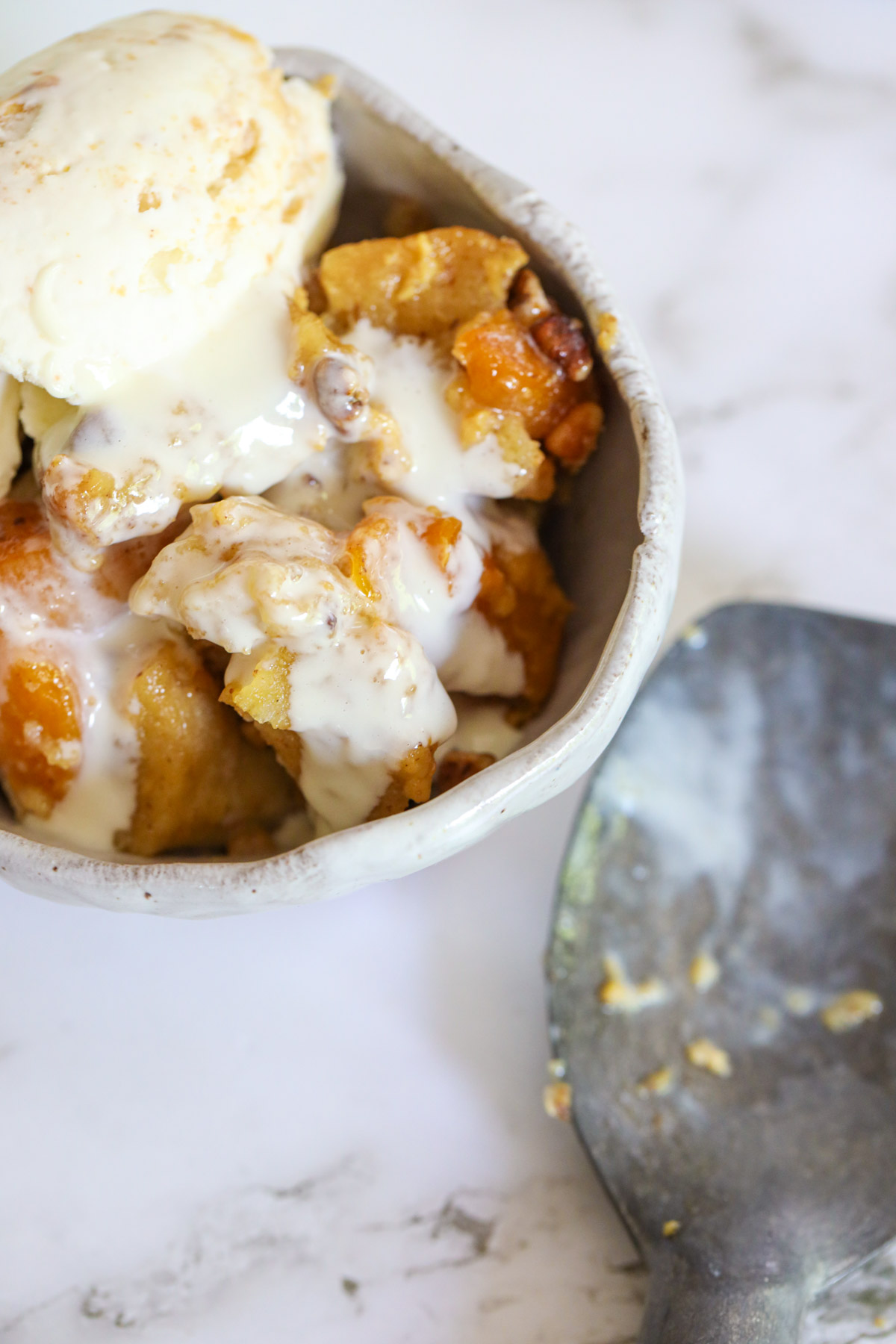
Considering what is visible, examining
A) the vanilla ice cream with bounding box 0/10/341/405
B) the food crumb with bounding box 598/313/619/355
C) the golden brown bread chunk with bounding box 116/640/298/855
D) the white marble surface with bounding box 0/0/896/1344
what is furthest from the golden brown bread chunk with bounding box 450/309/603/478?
the white marble surface with bounding box 0/0/896/1344

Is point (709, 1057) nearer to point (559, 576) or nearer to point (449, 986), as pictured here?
point (449, 986)

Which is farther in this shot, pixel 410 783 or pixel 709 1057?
pixel 709 1057

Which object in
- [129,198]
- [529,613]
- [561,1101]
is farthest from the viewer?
[561,1101]

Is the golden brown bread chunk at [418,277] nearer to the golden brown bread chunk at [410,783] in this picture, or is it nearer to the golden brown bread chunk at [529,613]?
the golden brown bread chunk at [529,613]

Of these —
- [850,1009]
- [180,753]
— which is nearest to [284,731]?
[180,753]

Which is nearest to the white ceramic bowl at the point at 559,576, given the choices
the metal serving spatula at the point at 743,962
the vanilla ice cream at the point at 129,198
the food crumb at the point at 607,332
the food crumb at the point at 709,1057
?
the food crumb at the point at 607,332

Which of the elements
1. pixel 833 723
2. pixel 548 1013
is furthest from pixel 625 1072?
pixel 833 723

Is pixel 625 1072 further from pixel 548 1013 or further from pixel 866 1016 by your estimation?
pixel 866 1016

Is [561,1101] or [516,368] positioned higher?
[516,368]

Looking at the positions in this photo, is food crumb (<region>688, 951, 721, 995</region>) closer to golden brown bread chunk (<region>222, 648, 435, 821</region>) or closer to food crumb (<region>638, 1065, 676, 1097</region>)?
food crumb (<region>638, 1065, 676, 1097</region>)
